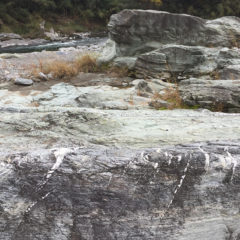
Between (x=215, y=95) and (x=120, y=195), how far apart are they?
357 cm

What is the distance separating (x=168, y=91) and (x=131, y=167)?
4443 millimetres

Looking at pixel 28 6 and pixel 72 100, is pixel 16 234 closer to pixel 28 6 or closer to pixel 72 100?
pixel 72 100

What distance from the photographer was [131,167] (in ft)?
8.97

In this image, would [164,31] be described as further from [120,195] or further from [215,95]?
[120,195]

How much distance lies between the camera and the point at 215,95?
5.58 m

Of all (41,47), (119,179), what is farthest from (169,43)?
(41,47)

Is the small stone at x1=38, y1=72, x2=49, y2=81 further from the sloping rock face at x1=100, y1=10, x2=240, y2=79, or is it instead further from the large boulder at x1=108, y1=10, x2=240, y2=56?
the large boulder at x1=108, y1=10, x2=240, y2=56

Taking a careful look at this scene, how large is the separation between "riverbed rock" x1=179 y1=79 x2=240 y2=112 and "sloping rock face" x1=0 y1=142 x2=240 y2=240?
2.84m

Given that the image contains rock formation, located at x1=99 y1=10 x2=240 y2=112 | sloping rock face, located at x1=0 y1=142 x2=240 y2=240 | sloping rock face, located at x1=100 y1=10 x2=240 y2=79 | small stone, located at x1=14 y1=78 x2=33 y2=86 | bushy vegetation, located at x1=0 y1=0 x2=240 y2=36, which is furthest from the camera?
bushy vegetation, located at x1=0 y1=0 x2=240 y2=36

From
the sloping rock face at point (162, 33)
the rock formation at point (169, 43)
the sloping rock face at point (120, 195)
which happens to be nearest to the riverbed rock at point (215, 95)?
the sloping rock face at point (120, 195)

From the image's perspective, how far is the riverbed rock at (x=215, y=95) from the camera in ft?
17.9

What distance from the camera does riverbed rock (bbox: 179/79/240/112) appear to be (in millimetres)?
5453

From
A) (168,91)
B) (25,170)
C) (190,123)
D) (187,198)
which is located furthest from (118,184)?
(168,91)

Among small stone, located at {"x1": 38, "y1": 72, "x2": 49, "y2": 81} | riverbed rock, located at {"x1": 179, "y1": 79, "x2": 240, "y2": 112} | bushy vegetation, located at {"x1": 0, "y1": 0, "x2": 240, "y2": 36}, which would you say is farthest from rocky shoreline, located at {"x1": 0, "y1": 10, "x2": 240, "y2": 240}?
bushy vegetation, located at {"x1": 0, "y1": 0, "x2": 240, "y2": 36}
